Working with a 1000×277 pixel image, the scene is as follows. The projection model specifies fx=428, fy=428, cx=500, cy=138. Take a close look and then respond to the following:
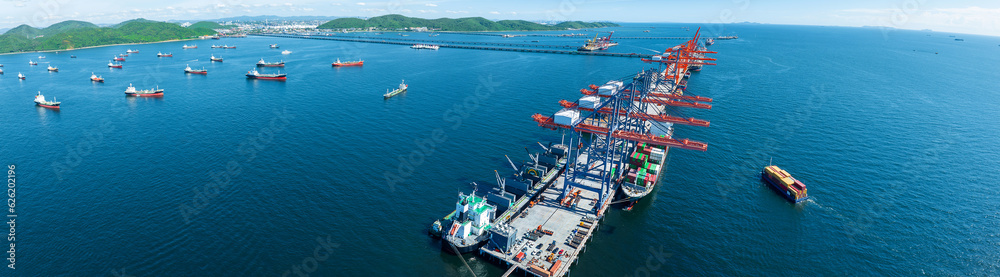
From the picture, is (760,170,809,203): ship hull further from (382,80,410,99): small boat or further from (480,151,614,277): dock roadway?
(382,80,410,99): small boat

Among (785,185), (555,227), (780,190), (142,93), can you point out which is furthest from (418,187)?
(142,93)

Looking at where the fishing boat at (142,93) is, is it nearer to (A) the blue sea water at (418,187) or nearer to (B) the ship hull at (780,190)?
(A) the blue sea water at (418,187)

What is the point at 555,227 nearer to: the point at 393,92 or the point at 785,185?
the point at 785,185

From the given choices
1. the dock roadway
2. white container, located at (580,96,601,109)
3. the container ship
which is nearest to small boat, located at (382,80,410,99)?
white container, located at (580,96,601,109)

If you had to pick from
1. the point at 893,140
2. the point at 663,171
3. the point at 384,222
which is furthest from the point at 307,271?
the point at 893,140

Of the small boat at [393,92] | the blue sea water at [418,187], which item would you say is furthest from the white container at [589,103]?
the small boat at [393,92]

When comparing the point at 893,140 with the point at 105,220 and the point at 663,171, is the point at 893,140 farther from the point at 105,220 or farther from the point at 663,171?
the point at 105,220
